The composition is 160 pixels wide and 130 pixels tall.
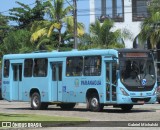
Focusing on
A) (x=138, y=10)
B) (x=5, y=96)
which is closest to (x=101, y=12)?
(x=138, y=10)

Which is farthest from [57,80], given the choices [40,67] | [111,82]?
[111,82]

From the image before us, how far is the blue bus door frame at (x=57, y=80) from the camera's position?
27.5 m

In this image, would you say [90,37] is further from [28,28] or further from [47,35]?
[28,28]

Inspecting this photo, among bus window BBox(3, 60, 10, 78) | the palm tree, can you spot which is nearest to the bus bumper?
bus window BBox(3, 60, 10, 78)

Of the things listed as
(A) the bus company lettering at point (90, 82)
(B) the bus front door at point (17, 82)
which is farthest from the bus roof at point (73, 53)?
(A) the bus company lettering at point (90, 82)

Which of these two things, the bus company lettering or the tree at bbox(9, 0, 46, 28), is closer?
the bus company lettering

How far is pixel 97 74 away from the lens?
25219mm

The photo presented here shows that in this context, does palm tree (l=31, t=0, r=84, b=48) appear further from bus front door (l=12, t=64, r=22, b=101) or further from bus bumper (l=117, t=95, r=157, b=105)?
bus bumper (l=117, t=95, r=157, b=105)

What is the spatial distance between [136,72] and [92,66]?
2.29m

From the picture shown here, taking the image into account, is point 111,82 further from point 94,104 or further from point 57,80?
point 57,80

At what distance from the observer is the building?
4941 cm

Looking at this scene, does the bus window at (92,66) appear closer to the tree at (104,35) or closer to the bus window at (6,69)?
the bus window at (6,69)

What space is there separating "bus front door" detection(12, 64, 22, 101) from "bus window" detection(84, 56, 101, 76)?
5204 mm

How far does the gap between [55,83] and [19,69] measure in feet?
9.94
